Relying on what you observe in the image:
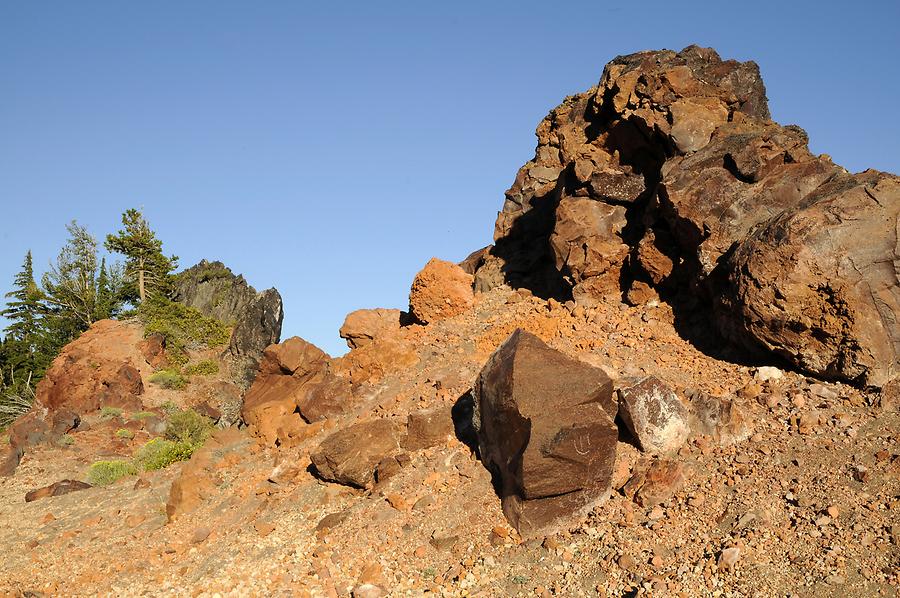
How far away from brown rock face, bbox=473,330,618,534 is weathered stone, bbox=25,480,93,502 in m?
11.7

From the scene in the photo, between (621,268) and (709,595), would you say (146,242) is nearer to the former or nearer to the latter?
(621,268)

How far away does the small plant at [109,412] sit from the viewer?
2323cm

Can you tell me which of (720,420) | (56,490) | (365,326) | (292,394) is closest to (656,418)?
(720,420)

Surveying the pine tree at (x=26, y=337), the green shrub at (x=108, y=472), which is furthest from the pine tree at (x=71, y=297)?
the green shrub at (x=108, y=472)

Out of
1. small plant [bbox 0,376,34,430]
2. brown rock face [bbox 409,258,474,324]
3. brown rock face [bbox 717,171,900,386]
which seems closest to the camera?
brown rock face [bbox 717,171,900,386]

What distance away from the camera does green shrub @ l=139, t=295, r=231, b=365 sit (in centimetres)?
2905

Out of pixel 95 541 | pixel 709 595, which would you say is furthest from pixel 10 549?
pixel 709 595

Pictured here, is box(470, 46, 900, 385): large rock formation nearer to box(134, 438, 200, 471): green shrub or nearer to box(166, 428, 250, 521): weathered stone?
box(166, 428, 250, 521): weathered stone

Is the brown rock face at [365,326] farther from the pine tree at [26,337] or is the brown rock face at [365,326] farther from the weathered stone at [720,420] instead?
the pine tree at [26,337]

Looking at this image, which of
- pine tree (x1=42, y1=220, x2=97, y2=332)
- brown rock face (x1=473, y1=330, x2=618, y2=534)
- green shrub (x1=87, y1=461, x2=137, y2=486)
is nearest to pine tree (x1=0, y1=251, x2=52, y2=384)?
pine tree (x1=42, y1=220, x2=97, y2=332)

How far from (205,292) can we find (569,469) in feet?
89.3

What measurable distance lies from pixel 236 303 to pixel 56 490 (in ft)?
53.5

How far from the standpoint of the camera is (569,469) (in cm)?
885

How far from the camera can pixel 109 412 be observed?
76.8ft
